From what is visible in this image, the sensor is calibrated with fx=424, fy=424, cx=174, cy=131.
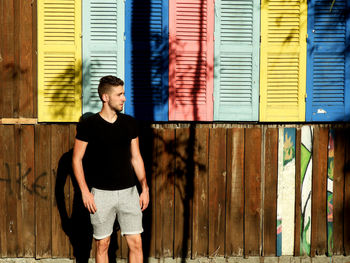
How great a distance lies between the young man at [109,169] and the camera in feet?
14.3

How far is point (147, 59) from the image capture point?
5695 millimetres

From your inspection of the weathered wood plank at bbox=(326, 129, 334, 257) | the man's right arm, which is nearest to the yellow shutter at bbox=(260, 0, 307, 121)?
the weathered wood plank at bbox=(326, 129, 334, 257)

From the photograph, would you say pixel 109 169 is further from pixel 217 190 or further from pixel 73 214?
pixel 217 190

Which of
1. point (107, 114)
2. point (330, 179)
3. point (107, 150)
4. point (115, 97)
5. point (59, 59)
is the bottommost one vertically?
point (330, 179)

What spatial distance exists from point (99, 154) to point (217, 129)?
1.91 metres

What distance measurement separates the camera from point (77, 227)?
225 inches

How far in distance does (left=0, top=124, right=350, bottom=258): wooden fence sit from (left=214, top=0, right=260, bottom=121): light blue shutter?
0.87 ft

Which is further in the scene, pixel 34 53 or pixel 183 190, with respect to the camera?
pixel 183 190

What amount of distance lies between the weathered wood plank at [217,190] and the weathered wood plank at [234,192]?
0.06 meters

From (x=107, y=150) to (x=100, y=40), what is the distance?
189cm

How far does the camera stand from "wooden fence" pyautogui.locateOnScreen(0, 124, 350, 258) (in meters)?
5.66

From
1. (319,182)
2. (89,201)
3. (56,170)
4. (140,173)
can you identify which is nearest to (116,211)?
(89,201)

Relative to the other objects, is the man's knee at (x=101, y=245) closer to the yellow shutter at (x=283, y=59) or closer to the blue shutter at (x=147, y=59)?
the blue shutter at (x=147, y=59)

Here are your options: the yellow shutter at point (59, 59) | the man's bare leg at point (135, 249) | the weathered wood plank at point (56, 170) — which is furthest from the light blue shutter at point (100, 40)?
the man's bare leg at point (135, 249)
